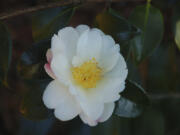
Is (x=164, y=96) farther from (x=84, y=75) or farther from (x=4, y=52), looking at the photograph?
(x=4, y=52)

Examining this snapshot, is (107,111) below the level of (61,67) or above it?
below

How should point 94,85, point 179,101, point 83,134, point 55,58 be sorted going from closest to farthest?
point 55,58 < point 94,85 < point 83,134 < point 179,101

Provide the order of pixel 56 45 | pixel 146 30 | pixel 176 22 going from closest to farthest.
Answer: pixel 56 45 → pixel 146 30 → pixel 176 22

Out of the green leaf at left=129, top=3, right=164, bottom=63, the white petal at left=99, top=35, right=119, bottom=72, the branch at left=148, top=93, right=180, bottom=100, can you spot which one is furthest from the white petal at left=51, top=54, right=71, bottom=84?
the branch at left=148, top=93, right=180, bottom=100

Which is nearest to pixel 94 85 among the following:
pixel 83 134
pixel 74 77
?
pixel 74 77

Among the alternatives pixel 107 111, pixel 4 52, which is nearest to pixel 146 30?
pixel 107 111

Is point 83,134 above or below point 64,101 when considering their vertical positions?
below

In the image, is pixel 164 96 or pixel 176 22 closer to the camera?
pixel 176 22

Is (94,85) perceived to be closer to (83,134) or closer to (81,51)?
(81,51)
